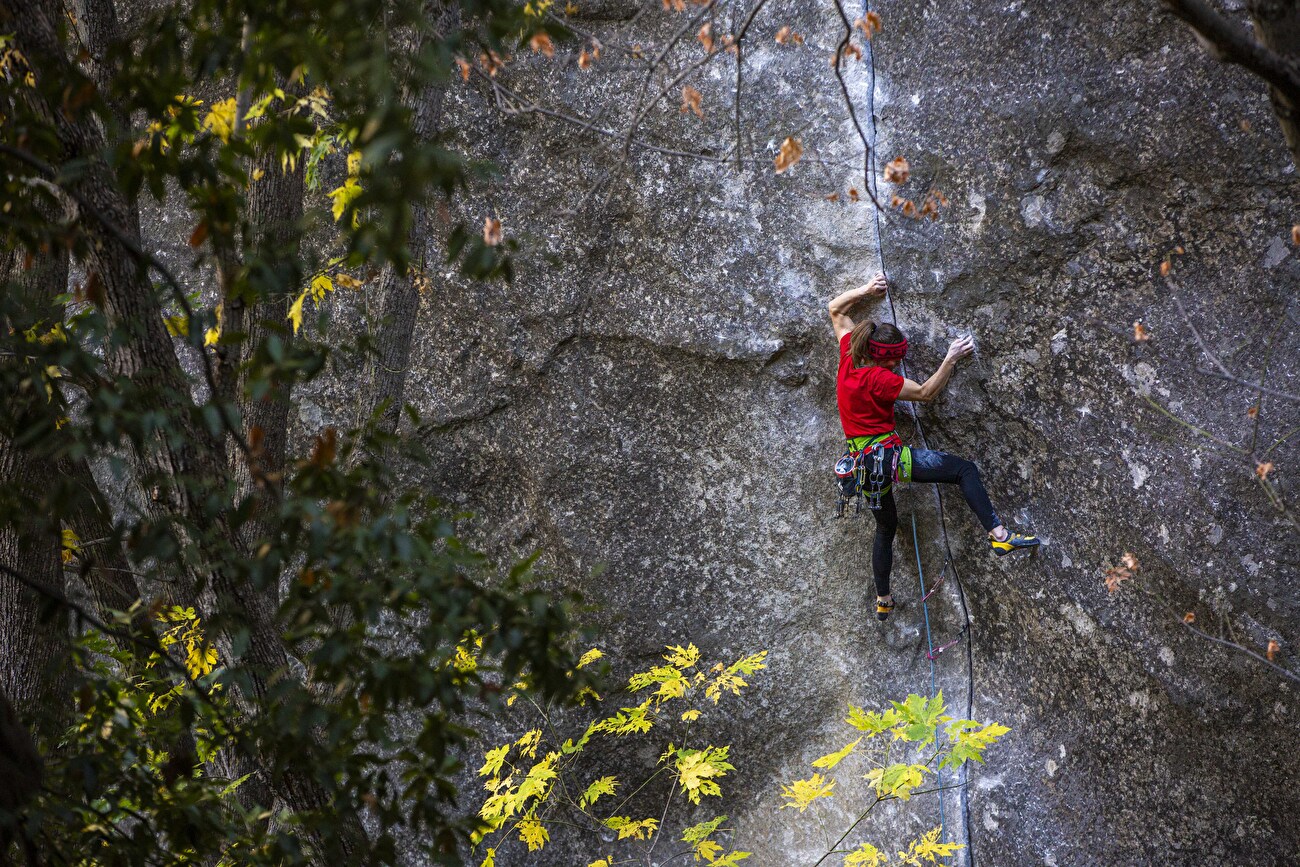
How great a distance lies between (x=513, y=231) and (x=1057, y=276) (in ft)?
8.37

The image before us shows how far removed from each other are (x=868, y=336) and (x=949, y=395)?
1.61ft

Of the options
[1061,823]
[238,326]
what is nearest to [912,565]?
[1061,823]

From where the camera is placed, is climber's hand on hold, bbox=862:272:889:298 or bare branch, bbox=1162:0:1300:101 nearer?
bare branch, bbox=1162:0:1300:101

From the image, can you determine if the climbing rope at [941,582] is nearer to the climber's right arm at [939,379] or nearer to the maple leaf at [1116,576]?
the climber's right arm at [939,379]

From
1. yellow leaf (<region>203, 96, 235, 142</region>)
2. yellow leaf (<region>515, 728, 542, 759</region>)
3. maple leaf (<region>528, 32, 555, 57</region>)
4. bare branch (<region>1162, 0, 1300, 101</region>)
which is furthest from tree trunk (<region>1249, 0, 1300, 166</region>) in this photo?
yellow leaf (<region>515, 728, 542, 759</region>)

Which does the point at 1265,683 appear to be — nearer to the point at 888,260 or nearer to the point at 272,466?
the point at 888,260

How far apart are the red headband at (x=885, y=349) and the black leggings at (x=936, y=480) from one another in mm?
442

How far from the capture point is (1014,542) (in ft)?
14.5

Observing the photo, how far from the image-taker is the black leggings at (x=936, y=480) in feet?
14.5

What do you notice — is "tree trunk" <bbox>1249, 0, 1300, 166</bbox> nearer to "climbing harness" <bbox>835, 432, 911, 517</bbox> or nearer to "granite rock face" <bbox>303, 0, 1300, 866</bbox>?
"granite rock face" <bbox>303, 0, 1300, 866</bbox>

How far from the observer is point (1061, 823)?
178 inches

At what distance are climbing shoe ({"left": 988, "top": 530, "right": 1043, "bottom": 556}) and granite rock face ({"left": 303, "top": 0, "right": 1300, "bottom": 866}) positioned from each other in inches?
2.8

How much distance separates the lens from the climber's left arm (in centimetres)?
461

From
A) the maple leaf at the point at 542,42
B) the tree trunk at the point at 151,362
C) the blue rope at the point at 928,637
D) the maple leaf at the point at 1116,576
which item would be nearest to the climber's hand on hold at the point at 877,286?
the blue rope at the point at 928,637
